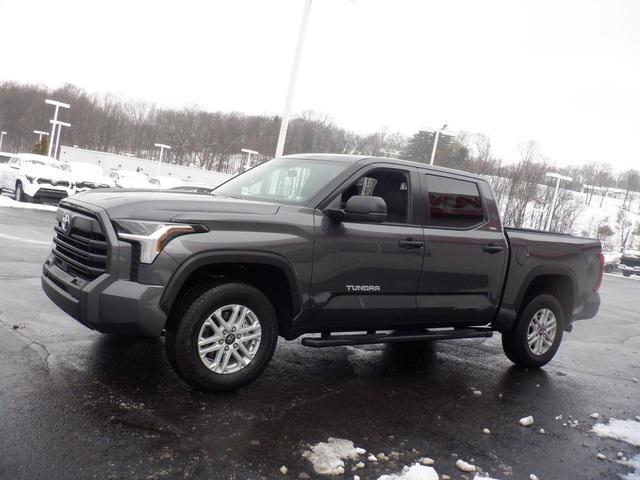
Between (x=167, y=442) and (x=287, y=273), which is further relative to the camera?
(x=287, y=273)

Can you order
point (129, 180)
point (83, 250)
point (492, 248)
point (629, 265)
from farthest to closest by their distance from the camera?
point (629, 265), point (129, 180), point (492, 248), point (83, 250)

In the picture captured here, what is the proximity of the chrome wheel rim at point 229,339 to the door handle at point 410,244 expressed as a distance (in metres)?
1.46

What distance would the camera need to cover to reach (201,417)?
3.99m

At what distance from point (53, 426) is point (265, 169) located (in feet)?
10.0

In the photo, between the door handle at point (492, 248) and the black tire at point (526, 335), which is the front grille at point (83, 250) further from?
the black tire at point (526, 335)

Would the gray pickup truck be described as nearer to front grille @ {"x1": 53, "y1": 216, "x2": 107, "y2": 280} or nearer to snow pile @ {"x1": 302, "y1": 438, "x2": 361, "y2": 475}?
front grille @ {"x1": 53, "y1": 216, "x2": 107, "y2": 280}

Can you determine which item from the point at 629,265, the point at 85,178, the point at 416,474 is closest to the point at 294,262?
the point at 416,474

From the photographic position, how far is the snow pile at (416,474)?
344cm

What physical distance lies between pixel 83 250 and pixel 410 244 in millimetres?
2640

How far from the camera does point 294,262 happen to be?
14.8ft

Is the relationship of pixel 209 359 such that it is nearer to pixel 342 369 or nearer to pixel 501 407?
pixel 342 369

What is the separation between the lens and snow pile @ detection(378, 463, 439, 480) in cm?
344

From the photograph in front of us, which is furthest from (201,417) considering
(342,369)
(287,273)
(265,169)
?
(265,169)

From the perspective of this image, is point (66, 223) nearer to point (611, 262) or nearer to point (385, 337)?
point (385, 337)
